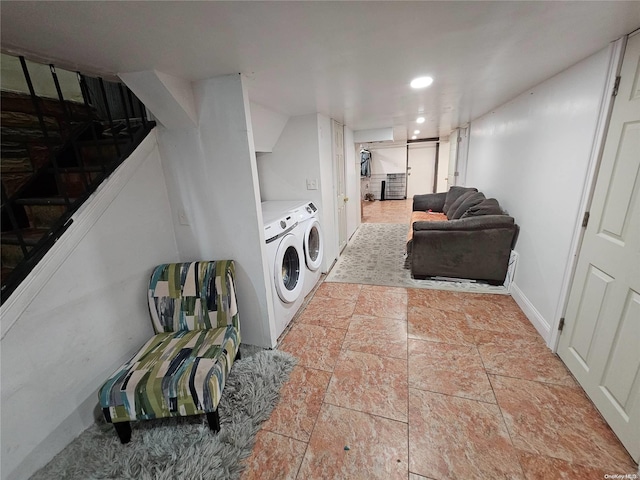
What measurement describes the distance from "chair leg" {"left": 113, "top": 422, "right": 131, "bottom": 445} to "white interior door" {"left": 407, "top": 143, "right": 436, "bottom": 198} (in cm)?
902

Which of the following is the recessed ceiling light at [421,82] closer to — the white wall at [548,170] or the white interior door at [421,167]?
the white wall at [548,170]

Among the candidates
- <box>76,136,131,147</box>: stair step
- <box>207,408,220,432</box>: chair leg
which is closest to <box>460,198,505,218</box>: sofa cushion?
<box>207,408,220,432</box>: chair leg

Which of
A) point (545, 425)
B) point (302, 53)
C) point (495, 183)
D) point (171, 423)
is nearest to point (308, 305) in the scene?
point (171, 423)

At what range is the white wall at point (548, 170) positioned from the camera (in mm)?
1592

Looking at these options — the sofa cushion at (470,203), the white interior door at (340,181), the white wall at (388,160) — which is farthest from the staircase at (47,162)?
the white wall at (388,160)

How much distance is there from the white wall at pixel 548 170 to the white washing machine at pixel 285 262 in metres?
1.92

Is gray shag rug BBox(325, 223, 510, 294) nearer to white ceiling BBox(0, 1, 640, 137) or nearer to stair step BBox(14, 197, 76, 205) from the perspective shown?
white ceiling BBox(0, 1, 640, 137)

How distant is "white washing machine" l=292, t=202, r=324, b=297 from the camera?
8.13 feet

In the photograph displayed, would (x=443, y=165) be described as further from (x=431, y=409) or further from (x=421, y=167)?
(x=431, y=409)

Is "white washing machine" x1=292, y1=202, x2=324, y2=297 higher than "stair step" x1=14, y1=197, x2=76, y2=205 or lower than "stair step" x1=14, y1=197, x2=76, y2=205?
lower

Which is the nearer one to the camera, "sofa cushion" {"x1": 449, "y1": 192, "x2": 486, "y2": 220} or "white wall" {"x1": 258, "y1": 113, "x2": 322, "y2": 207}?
"white wall" {"x1": 258, "y1": 113, "x2": 322, "y2": 207}

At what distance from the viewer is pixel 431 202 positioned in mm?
4664

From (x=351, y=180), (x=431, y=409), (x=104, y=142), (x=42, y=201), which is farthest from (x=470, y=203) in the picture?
(x=42, y=201)

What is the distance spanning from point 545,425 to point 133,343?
238 cm
